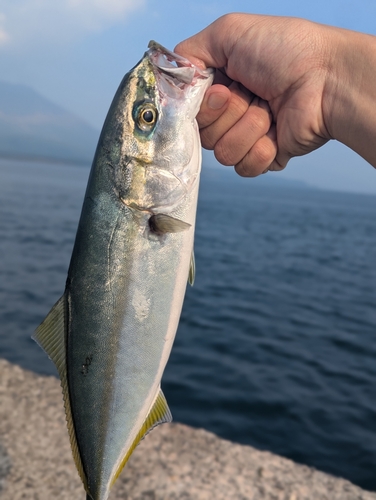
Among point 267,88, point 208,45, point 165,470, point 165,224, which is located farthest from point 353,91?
point 165,470

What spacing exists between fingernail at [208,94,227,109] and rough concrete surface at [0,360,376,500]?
3393 millimetres

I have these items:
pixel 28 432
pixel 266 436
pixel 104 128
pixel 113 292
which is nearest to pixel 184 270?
pixel 113 292

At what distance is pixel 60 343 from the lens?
243 cm

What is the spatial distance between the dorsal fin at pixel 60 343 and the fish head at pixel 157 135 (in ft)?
2.04

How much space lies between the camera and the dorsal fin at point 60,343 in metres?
2.40

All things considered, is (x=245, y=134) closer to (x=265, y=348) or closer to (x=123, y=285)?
(x=123, y=285)

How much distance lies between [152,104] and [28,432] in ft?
13.5

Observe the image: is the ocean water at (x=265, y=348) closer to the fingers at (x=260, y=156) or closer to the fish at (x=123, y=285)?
the fingers at (x=260, y=156)

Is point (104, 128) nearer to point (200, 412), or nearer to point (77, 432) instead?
point (77, 432)

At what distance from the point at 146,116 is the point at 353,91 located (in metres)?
1.46

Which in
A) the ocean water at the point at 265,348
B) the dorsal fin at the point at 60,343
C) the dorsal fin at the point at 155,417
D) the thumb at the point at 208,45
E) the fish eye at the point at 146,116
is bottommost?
the ocean water at the point at 265,348

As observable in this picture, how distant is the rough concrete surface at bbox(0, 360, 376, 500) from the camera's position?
4.60 meters

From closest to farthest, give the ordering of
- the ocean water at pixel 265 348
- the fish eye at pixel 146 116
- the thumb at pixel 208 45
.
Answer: the fish eye at pixel 146 116 < the thumb at pixel 208 45 < the ocean water at pixel 265 348

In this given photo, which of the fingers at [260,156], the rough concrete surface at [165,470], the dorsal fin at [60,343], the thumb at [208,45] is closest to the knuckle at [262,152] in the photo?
the fingers at [260,156]
